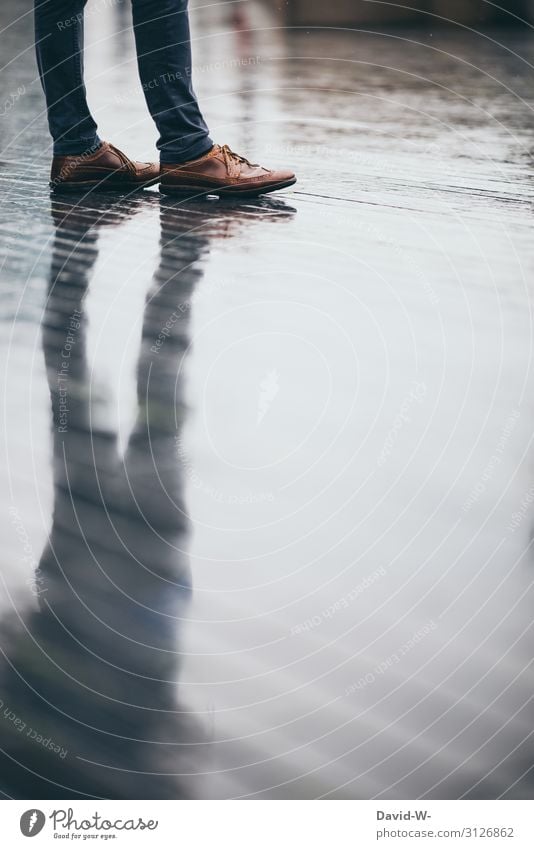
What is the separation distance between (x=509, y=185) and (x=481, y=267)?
65cm

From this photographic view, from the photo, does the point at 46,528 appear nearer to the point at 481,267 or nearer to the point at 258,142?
the point at 481,267

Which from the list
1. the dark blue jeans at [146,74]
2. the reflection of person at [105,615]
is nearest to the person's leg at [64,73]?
the dark blue jeans at [146,74]

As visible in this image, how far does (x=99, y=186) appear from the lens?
8.16 ft

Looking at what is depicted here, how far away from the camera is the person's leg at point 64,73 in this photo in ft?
8.08

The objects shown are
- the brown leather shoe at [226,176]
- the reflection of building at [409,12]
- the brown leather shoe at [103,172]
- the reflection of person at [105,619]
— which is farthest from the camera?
the reflection of building at [409,12]

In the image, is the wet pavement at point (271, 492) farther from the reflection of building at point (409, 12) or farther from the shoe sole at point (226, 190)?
the reflection of building at point (409, 12)

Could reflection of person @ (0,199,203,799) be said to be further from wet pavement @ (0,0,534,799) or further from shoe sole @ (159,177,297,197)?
shoe sole @ (159,177,297,197)

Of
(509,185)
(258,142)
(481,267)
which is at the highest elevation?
(258,142)

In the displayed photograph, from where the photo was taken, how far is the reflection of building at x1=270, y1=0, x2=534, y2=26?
7.32m

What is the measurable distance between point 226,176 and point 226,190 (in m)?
0.03

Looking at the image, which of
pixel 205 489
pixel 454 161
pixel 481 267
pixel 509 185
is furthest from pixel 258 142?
pixel 205 489

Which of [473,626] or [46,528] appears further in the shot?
[46,528]

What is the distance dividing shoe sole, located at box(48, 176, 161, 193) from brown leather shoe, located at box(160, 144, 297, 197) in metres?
0.11

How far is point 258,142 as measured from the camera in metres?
2.92
